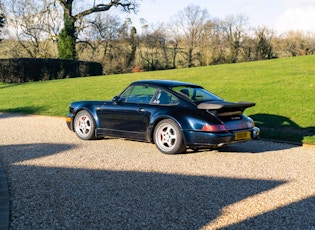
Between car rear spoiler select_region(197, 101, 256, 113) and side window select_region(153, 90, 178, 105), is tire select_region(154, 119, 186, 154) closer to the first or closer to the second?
side window select_region(153, 90, 178, 105)

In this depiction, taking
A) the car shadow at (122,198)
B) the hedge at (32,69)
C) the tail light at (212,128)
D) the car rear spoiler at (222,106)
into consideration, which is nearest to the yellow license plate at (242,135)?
the tail light at (212,128)

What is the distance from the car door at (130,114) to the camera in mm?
7184

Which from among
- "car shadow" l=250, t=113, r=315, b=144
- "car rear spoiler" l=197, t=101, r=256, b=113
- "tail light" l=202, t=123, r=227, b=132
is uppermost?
"car rear spoiler" l=197, t=101, r=256, b=113

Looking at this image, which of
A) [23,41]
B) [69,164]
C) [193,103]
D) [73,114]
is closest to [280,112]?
[193,103]

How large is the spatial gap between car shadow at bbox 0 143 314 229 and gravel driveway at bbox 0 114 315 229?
0.03 feet

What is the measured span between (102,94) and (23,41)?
30933 mm

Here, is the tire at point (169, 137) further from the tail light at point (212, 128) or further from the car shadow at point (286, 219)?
the car shadow at point (286, 219)

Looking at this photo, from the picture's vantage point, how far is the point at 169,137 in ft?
22.2

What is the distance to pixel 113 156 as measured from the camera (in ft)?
21.6

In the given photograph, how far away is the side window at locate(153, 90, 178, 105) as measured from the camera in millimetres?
6969

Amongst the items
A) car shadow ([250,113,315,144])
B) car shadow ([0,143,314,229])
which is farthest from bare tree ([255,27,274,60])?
car shadow ([0,143,314,229])

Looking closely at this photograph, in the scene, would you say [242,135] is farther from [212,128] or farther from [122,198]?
[122,198]

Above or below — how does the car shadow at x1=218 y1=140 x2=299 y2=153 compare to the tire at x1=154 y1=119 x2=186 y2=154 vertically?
below

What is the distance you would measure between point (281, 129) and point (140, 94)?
4028 mm
